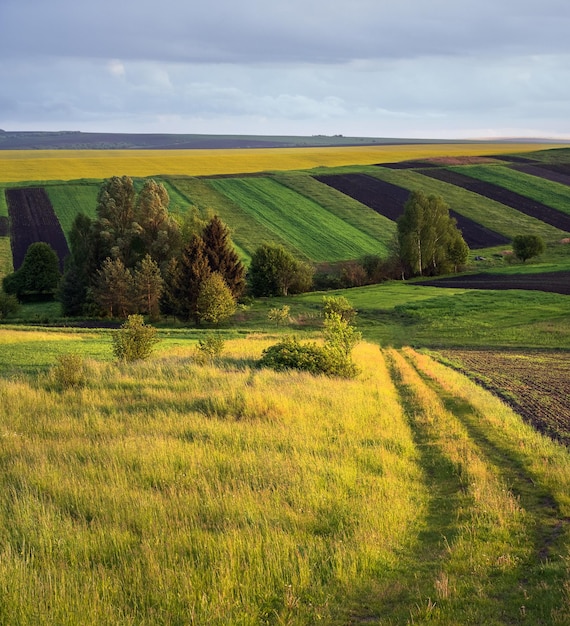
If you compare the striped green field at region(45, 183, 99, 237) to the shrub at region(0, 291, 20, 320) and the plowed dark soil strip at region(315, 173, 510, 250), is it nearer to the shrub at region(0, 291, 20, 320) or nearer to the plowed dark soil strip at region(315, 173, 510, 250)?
the shrub at region(0, 291, 20, 320)

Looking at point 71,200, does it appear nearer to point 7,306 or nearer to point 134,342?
point 7,306

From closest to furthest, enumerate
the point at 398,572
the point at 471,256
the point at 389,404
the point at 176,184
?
the point at 398,572
the point at 389,404
the point at 471,256
the point at 176,184

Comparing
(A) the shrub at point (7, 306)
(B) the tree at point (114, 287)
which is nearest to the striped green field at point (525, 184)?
(B) the tree at point (114, 287)

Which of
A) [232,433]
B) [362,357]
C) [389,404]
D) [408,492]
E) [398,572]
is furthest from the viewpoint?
[362,357]

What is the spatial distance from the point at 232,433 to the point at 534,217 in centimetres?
8998

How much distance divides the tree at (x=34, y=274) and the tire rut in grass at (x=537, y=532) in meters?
59.0

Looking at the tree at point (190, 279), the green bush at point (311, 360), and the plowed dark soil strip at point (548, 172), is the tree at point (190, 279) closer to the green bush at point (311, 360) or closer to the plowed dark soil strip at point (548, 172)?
the green bush at point (311, 360)

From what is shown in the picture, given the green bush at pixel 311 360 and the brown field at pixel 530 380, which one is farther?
the green bush at pixel 311 360

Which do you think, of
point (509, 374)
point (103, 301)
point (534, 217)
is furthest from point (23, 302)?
point (534, 217)

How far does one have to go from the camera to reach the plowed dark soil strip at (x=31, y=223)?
244 ft

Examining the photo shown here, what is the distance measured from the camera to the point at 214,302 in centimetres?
5091

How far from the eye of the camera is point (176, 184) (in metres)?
107

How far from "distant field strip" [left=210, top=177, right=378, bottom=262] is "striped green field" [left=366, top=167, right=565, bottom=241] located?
21284mm

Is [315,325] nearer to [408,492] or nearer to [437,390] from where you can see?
[437,390]
